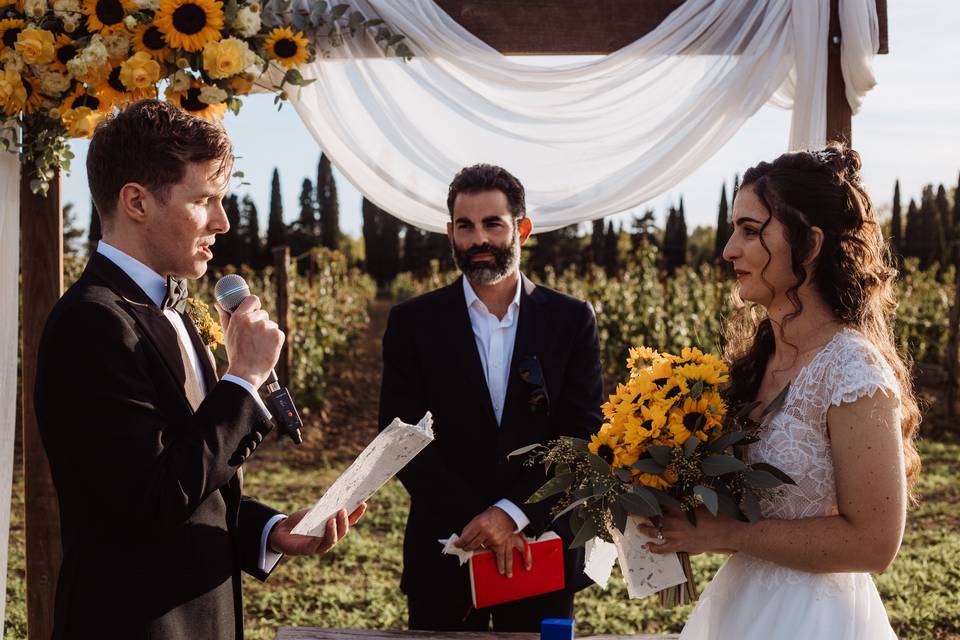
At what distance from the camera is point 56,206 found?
351cm

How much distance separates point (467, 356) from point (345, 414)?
22.9 ft

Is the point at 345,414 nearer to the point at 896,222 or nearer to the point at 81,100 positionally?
the point at 81,100

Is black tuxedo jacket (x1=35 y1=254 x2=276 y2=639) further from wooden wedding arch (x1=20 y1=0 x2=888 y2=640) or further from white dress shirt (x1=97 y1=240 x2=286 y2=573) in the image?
wooden wedding arch (x1=20 y1=0 x2=888 y2=640)

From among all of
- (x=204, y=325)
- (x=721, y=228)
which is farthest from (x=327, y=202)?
(x=204, y=325)

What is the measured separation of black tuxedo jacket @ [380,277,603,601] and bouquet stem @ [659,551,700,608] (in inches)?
30.3

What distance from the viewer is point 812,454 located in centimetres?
201

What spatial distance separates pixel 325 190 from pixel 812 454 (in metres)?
9.67

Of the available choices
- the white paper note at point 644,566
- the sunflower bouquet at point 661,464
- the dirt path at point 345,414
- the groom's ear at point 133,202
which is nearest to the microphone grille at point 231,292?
the groom's ear at point 133,202

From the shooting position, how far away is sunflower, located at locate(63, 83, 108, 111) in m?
3.09

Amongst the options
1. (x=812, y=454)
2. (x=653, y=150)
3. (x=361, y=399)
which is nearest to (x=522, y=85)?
(x=653, y=150)

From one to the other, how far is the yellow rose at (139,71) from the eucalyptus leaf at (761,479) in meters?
2.28

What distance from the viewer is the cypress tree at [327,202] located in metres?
11.1

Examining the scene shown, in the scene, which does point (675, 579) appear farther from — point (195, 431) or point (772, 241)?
point (195, 431)

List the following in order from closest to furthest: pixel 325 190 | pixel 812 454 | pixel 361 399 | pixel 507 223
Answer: pixel 812 454
pixel 507 223
pixel 361 399
pixel 325 190
